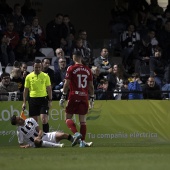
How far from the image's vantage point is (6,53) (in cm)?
2617

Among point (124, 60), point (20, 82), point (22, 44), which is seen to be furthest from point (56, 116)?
point (124, 60)

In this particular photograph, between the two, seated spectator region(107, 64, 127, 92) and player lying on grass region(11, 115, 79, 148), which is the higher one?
seated spectator region(107, 64, 127, 92)

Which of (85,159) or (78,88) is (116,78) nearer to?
(78,88)

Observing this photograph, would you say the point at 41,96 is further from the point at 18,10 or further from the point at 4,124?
the point at 18,10

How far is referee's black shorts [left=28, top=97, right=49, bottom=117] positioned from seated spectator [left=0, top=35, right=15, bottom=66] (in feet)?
15.3

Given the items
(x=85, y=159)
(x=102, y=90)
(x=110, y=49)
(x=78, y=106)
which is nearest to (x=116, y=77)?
(x=102, y=90)

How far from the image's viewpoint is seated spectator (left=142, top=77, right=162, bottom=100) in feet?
79.6

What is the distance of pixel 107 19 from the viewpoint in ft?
108

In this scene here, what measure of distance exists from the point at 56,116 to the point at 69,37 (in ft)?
16.9

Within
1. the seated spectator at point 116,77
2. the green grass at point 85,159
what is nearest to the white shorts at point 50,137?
the green grass at point 85,159

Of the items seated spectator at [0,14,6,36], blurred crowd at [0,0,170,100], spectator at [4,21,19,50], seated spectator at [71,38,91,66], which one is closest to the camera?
blurred crowd at [0,0,170,100]

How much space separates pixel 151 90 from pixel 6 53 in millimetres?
4899

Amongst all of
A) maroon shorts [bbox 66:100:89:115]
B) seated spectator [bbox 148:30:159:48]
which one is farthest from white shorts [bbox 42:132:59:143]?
seated spectator [bbox 148:30:159:48]

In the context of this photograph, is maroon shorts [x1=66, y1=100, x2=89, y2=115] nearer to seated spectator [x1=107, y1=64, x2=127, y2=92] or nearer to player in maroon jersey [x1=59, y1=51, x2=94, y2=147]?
player in maroon jersey [x1=59, y1=51, x2=94, y2=147]
